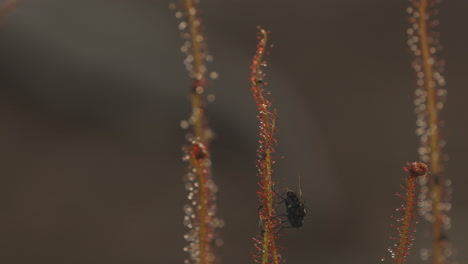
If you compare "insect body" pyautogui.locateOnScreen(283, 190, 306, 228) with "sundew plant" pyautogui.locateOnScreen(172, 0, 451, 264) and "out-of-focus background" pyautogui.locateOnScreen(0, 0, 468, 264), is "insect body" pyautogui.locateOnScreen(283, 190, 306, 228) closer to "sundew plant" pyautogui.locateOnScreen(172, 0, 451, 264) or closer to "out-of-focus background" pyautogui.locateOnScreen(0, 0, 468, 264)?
"sundew plant" pyautogui.locateOnScreen(172, 0, 451, 264)

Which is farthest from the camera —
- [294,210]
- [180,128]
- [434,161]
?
[180,128]

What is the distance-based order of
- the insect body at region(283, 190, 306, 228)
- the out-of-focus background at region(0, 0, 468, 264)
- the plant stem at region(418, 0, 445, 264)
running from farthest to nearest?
the out-of-focus background at region(0, 0, 468, 264) → the insect body at region(283, 190, 306, 228) → the plant stem at region(418, 0, 445, 264)

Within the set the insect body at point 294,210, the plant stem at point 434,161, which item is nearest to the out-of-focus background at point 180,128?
the insect body at point 294,210

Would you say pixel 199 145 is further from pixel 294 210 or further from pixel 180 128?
pixel 180 128

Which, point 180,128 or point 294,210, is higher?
point 180,128

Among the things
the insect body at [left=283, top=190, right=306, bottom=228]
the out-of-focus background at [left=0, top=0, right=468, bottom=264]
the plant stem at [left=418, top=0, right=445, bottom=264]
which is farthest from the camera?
the out-of-focus background at [left=0, top=0, right=468, bottom=264]

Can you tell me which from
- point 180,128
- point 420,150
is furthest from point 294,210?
point 180,128

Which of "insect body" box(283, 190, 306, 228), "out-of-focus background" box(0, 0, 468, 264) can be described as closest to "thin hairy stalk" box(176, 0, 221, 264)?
"insect body" box(283, 190, 306, 228)

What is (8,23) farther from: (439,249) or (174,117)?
(439,249)

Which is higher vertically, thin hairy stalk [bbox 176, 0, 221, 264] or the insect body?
the insect body

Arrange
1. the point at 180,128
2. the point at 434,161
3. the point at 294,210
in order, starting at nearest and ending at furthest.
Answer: the point at 434,161, the point at 294,210, the point at 180,128

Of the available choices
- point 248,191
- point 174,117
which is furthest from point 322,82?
point 174,117
